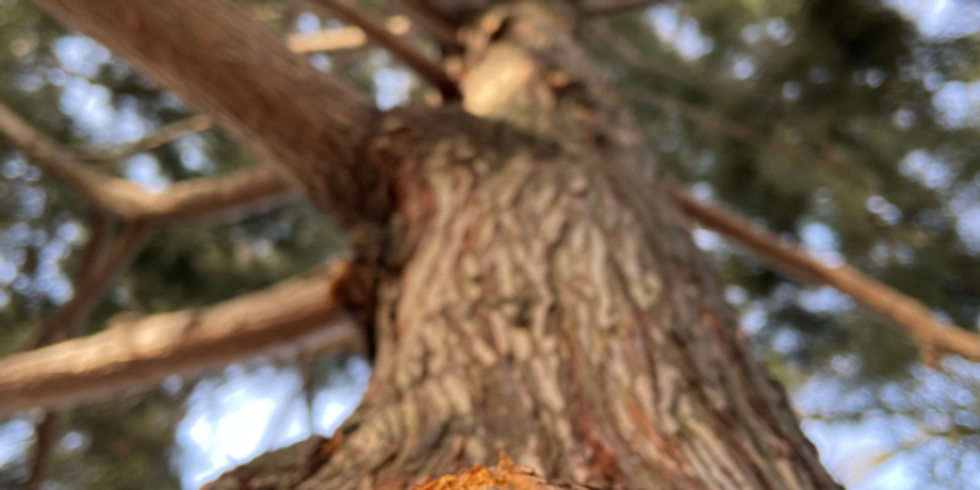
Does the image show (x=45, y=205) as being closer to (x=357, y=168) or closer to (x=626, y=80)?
(x=357, y=168)

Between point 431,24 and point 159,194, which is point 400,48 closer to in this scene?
point 431,24

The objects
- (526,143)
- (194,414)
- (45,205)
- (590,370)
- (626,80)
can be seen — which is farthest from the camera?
(626,80)

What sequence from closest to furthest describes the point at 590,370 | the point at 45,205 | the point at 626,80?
1. the point at 590,370
2. the point at 45,205
3. the point at 626,80

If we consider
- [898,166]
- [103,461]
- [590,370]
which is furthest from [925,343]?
[103,461]

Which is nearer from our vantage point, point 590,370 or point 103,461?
point 590,370

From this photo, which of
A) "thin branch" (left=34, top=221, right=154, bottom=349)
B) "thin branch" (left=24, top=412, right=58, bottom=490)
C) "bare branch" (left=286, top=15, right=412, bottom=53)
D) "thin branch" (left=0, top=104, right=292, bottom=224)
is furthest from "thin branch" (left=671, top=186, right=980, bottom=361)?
"thin branch" (left=24, top=412, right=58, bottom=490)

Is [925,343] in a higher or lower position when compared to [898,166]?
lower

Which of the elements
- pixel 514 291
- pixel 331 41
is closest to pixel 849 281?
pixel 514 291

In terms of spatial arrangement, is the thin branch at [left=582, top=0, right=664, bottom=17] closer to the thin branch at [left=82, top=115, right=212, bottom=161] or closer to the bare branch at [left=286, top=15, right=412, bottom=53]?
the bare branch at [left=286, top=15, right=412, bottom=53]
